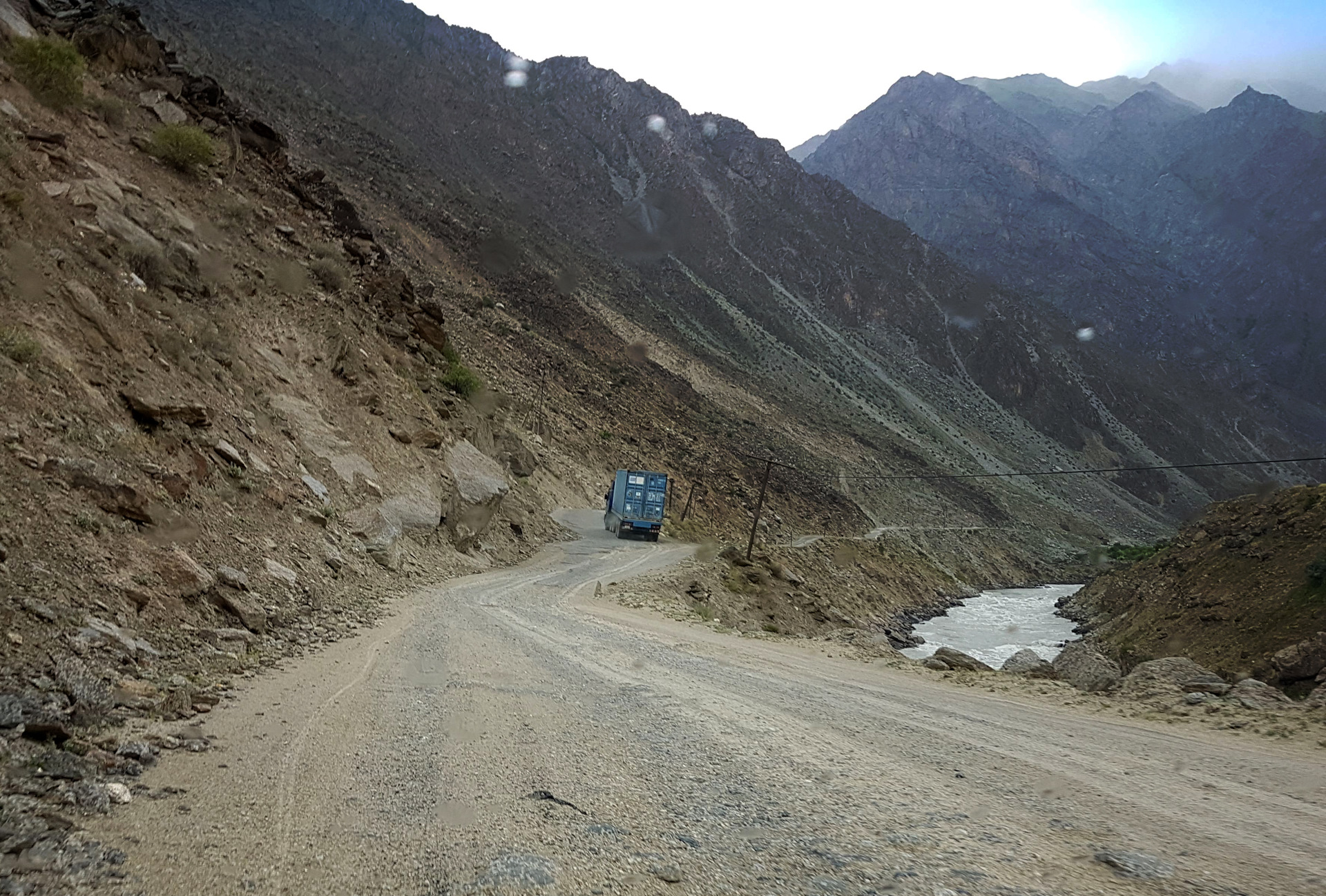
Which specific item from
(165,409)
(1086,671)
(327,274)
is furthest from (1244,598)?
(327,274)

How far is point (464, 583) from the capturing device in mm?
16734

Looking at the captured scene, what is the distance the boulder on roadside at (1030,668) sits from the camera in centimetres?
1131

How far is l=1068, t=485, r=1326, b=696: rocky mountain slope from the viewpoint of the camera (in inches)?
695

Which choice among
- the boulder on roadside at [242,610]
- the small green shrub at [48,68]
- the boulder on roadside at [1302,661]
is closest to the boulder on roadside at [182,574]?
the boulder on roadside at [242,610]

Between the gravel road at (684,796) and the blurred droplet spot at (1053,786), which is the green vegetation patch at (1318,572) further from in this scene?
the blurred droplet spot at (1053,786)

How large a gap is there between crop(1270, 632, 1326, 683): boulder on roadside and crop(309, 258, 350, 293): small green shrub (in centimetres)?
2592

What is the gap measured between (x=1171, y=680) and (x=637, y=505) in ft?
86.0

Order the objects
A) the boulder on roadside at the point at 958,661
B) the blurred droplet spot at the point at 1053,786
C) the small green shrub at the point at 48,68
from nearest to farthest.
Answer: the blurred droplet spot at the point at 1053,786, the boulder on roadside at the point at 958,661, the small green shrub at the point at 48,68

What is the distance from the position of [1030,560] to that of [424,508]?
63060 mm

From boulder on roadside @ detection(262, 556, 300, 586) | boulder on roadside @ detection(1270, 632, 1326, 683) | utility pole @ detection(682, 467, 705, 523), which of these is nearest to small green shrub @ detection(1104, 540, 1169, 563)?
utility pole @ detection(682, 467, 705, 523)

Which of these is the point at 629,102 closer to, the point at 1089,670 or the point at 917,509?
the point at 917,509

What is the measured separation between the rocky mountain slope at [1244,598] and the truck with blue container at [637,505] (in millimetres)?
19415

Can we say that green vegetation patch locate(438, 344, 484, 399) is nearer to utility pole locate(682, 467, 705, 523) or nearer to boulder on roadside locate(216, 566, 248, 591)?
utility pole locate(682, 467, 705, 523)

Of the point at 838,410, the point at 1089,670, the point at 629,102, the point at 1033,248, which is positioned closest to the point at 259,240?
the point at 1089,670
